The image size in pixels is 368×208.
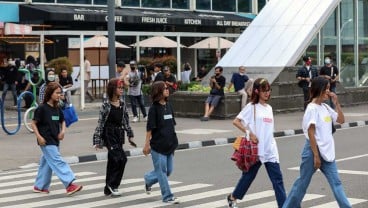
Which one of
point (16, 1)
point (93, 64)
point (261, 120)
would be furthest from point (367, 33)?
point (261, 120)

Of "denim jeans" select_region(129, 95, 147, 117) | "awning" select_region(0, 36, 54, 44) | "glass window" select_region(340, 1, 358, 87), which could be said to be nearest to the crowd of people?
"denim jeans" select_region(129, 95, 147, 117)

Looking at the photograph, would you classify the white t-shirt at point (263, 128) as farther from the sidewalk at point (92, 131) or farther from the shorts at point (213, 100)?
the shorts at point (213, 100)

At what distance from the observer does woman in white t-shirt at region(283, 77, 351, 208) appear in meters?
7.55

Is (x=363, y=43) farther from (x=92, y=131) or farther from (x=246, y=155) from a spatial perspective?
(x=246, y=155)

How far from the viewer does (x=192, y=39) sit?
41625 mm

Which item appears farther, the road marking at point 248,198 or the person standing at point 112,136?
the person standing at point 112,136

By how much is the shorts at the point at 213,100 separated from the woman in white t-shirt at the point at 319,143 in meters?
13.9

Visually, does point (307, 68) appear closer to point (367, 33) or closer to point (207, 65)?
point (367, 33)

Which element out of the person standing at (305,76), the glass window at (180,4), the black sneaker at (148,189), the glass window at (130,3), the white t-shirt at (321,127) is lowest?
the black sneaker at (148,189)

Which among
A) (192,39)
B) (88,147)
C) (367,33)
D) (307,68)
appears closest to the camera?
(88,147)

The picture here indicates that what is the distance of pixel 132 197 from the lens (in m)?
9.85

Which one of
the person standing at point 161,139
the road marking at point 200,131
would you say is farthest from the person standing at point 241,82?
the person standing at point 161,139

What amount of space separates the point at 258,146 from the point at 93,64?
26926 mm

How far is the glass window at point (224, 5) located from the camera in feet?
145
